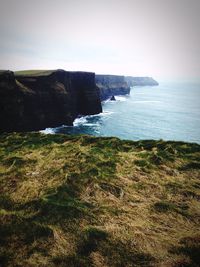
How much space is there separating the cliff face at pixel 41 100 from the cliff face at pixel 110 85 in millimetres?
54870

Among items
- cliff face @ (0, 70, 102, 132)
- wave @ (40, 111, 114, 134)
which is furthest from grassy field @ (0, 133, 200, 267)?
wave @ (40, 111, 114, 134)

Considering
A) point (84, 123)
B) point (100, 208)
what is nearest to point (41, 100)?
point (84, 123)

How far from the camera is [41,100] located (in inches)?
2243

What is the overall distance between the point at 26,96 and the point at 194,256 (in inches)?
2104

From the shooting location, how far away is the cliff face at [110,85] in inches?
5410

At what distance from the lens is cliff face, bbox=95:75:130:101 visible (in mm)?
137413

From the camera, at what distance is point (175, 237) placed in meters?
6.06

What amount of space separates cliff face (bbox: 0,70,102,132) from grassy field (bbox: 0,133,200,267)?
127 feet

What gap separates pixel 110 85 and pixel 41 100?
104 meters

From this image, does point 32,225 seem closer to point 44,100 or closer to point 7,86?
point 7,86

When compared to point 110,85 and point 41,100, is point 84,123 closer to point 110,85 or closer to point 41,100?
point 41,100

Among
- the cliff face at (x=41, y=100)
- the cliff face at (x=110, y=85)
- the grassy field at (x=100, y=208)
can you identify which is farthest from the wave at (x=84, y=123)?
the cliff face at (x=110, y=85)

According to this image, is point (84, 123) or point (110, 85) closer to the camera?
point (84, 123)

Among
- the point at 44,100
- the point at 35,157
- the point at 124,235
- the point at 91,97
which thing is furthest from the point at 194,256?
the point at 91,97
